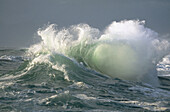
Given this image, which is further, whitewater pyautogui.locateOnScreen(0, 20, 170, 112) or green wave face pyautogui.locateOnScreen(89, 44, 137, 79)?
green wave face pyautogui.locateOnScreen(89, 44, 137, 79)

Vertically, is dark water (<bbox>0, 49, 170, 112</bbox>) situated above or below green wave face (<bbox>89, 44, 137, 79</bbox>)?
below

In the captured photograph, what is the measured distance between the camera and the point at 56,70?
14.3 m

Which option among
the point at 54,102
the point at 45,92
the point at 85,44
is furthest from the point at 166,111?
the point at 85,44

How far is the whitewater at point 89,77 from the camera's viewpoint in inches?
336

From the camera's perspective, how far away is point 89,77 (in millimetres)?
14172

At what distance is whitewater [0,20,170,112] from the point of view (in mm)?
8523

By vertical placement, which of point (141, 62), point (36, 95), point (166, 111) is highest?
point (141, 62)

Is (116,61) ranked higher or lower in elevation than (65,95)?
higher

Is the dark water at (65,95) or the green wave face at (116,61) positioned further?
the green wave face at (116,61)

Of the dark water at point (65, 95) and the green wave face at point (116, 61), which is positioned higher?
the green wave face at point (116, 61)

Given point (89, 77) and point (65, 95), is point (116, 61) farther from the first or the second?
point (65, 95)

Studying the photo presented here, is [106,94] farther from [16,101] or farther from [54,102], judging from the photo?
[16,101]

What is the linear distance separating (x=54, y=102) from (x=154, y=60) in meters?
10.4

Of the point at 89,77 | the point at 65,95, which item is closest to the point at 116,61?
the point at 89,77
